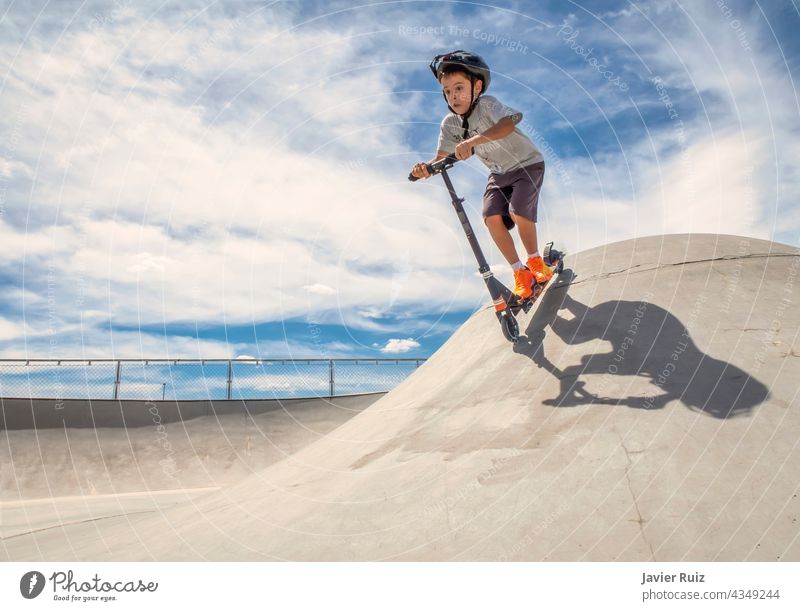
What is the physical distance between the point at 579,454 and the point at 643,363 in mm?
1248

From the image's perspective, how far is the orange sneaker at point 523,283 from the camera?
555 centimetres

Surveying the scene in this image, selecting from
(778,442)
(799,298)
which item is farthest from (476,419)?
(799,298)

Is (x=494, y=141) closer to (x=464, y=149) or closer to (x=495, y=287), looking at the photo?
(x=464, y=149)

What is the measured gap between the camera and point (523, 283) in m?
5.58

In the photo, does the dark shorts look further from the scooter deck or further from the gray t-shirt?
the scooter deck

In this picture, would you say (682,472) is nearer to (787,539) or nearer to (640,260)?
(787,539)

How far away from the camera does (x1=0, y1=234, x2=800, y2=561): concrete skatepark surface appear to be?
3.03 m

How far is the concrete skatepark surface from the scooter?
0.21m

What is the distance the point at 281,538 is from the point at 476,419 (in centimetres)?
186

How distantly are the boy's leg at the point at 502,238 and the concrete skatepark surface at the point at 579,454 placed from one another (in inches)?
29.7

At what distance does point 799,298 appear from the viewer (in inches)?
200

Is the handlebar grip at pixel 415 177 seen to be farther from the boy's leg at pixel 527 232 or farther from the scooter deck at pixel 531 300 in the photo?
the scooter deck at pixel 531 300

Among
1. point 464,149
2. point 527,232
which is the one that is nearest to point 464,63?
point 464,149

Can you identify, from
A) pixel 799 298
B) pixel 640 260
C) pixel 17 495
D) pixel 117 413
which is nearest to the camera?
pixel 799 298
